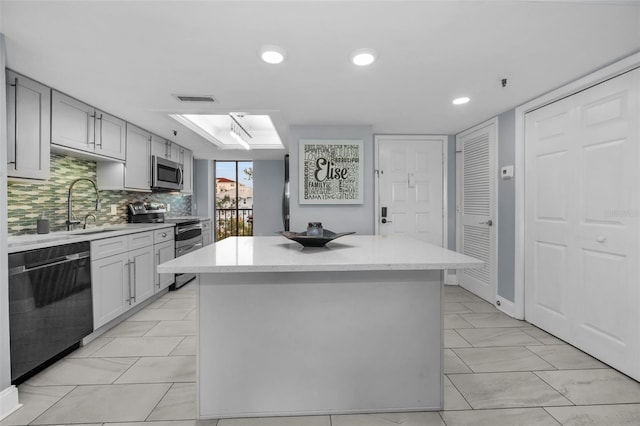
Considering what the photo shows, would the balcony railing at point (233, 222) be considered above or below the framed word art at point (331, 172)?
below

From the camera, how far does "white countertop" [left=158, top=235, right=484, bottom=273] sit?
1390 mm

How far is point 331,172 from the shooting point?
140 inches

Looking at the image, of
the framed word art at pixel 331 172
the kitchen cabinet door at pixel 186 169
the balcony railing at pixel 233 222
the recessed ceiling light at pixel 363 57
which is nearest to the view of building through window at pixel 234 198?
the balcony railing at pixel 233 222

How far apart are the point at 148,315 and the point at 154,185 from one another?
5.50 feet

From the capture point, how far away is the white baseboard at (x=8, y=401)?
168cm

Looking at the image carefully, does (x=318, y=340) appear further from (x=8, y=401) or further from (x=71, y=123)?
(x=71, y=123)

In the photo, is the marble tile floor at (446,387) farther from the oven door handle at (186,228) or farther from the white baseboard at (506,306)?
the oven door handle at (186,228)

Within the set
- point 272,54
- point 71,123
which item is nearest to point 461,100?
point 272,54

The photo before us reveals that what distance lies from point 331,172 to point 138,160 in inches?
92.9

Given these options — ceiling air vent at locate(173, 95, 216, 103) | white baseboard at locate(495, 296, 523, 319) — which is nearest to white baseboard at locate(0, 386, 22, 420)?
Result: ceiling air vent at locate(173, 95, 216, 103)

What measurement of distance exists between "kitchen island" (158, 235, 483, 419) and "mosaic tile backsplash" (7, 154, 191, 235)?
1944 mm

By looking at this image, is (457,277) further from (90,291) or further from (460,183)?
(90,291)

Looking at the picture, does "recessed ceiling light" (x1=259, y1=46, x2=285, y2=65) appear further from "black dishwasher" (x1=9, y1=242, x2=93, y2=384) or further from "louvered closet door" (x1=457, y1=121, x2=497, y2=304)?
"louvered closet door" (x1=457, y1=121, x2=497, y2=304)

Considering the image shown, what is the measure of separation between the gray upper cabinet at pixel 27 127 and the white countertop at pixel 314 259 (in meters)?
1.55
